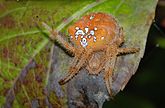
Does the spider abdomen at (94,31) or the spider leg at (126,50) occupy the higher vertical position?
the spider abdomen at (94,31)

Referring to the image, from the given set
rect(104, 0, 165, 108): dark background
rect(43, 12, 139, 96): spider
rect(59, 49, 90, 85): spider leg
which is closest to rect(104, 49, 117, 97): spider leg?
rect(43, 12, 139, 96): spider

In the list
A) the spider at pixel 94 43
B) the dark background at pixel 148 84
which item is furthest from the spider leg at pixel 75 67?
the dark background at pixel 148 84

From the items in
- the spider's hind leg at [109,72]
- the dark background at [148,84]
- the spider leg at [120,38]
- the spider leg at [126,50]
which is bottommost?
the dark background at [148,84]

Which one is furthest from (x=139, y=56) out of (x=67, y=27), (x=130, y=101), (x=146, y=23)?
(x=130, y=101)

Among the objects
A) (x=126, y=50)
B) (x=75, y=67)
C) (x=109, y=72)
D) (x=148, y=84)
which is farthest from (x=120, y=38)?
(x=148, y=84)

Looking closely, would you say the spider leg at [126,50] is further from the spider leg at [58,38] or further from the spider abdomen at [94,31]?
the spider leg at [58,38]

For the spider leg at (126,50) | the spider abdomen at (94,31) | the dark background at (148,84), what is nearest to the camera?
the spider leg at (126,50)

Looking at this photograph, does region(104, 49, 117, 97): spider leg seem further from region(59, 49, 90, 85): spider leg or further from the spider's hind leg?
region(59, 49, 90, 85): spider leg

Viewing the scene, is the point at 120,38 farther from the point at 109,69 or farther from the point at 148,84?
the point at 148,84

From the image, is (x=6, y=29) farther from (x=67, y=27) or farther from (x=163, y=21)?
(x=163, y=21)
